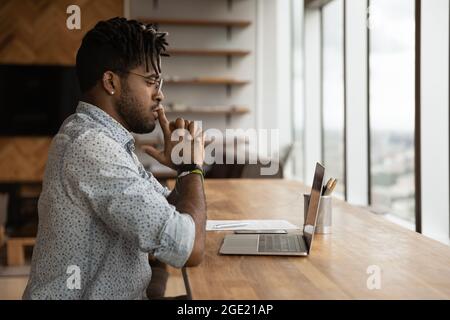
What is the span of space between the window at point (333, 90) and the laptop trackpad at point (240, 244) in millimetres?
3525

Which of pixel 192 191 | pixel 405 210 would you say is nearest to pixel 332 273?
pixel 192 191

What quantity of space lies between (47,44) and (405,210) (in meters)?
4.37

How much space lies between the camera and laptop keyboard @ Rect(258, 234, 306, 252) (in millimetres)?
1598

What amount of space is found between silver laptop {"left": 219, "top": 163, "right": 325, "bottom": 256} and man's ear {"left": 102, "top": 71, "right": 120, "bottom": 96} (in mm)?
534

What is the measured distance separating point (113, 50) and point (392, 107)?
3.25 meters

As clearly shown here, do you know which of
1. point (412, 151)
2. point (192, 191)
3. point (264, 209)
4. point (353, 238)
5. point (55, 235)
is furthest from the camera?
point (412, 151)

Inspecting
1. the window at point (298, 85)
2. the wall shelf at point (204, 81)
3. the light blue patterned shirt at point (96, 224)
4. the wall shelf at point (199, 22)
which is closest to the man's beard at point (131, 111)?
the light blue patterned shirt at point (96, 224)

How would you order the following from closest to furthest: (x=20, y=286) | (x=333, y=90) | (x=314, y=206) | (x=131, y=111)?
(x=131, y=111), (x=314, y=206), (x=20, y=286), (x=333, y=90)

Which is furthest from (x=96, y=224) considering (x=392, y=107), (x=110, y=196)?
(x=392, y=107)

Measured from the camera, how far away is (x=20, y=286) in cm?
373

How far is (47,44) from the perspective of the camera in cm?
639

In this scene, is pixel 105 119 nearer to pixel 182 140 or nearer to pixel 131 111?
pixel 131 111
